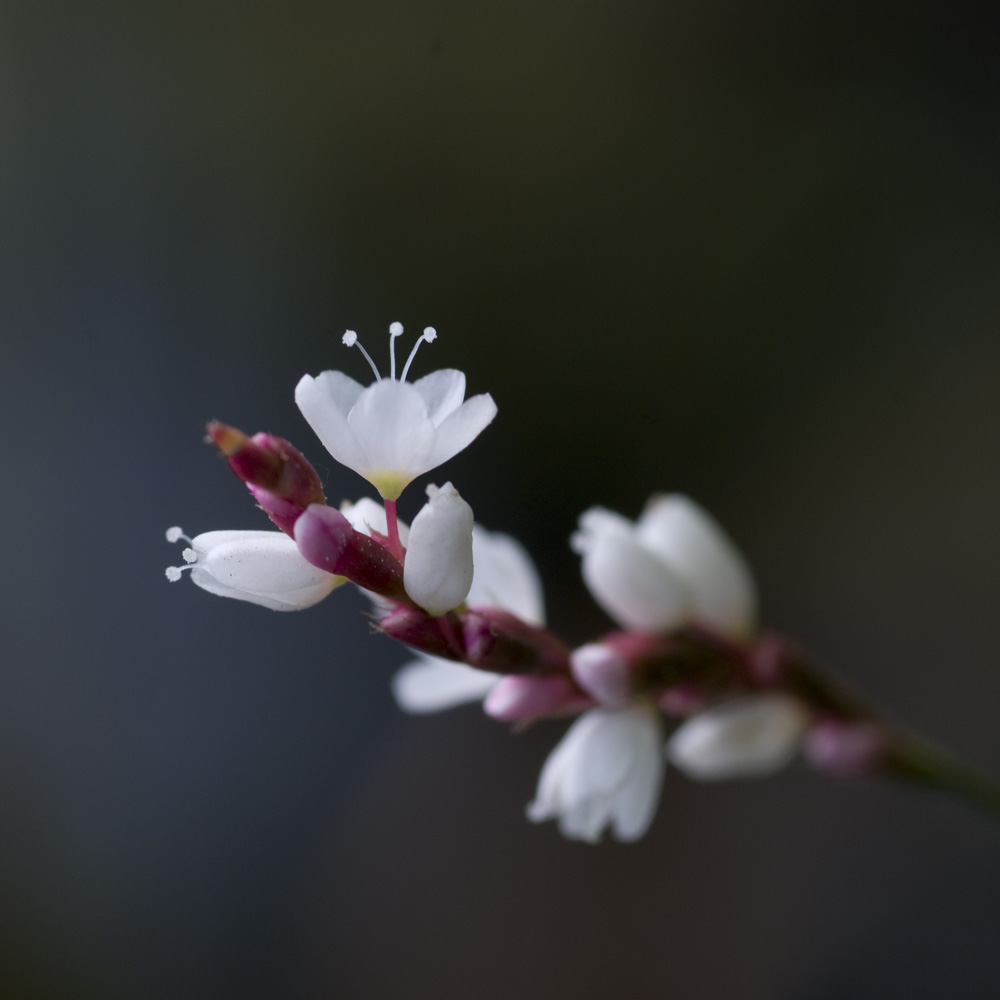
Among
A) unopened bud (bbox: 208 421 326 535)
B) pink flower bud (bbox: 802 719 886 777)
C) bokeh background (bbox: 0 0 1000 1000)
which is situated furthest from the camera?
bokeh background (bbox: 0 0 1000 1000)

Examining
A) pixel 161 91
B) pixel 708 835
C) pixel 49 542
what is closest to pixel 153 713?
pixel 49 542

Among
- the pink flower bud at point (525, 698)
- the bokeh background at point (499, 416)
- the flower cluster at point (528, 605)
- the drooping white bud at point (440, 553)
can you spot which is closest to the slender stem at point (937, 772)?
the flower cluster at point (528, 605)

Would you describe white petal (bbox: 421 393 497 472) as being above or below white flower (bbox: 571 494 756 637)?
below

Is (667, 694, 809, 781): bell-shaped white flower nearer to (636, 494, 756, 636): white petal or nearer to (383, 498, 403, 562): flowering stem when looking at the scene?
(636, 494, 756, 636): white petal

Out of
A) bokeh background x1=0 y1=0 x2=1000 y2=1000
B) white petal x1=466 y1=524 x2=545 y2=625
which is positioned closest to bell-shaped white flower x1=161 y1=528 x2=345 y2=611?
white petal x1=466 y1=524 x2=545 y2=625

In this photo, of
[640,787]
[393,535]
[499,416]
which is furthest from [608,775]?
[499,416]

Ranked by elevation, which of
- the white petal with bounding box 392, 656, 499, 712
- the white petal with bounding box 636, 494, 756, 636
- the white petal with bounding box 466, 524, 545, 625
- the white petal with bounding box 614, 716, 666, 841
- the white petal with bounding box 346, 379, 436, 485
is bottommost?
the white petal with bounding box 614, 716, 666, 841

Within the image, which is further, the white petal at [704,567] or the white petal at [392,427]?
the white petal at [704,567]

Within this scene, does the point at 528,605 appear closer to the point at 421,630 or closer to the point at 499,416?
the point at 421,630

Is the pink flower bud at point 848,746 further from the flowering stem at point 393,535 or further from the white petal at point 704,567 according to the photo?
A: the flowering stem at point 393,535
